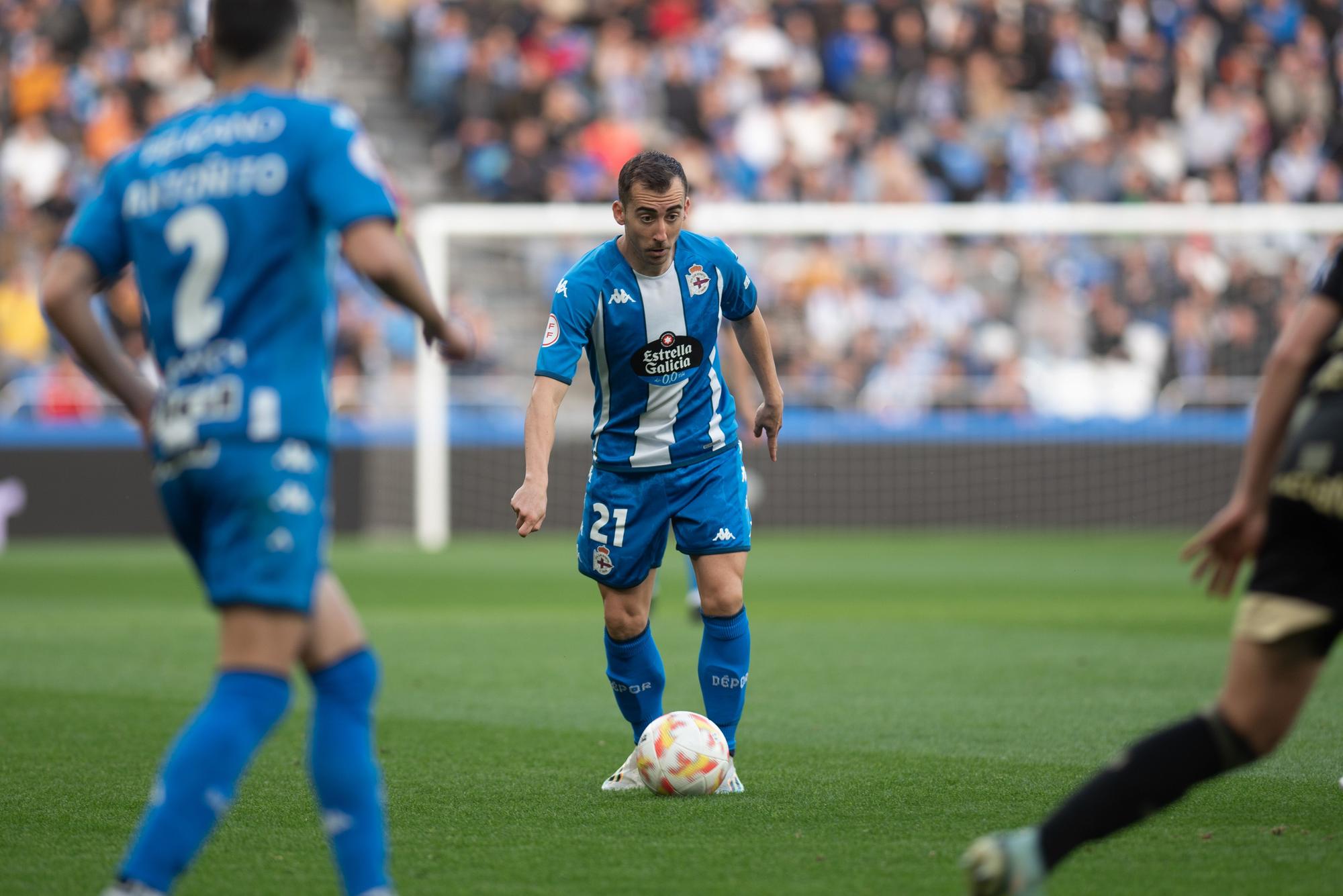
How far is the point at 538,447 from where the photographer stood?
574 centimetres

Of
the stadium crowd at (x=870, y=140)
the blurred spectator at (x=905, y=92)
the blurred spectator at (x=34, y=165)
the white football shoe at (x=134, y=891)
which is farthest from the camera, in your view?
the blurred spectator at (x=905, y=92)

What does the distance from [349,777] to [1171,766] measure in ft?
5.60

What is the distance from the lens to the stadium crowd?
1978cm

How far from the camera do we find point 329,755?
12.0ft

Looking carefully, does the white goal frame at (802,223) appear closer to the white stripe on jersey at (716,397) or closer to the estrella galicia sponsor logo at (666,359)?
the white stripe on jersey at (716,397)

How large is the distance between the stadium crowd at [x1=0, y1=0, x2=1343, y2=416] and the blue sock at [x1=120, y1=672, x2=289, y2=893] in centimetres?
1614

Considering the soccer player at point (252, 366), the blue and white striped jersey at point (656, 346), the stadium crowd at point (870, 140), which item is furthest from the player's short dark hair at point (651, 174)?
the stadium crowd at point (870, 140)

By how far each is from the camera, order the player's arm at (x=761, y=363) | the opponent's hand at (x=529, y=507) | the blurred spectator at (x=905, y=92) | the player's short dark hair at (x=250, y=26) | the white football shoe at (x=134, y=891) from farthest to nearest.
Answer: the blurred spectator at (x=905, y=92), the player's arm at (x=761, y=363), the opponent's hand at (x=529, y=507), the player's short dark hair at (x=250, y=26), the white football shoe at (x=134, y=891)

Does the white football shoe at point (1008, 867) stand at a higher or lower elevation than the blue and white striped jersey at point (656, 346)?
lower

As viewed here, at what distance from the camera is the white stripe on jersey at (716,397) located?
20.6ft

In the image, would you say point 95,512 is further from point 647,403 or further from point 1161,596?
point 647,403

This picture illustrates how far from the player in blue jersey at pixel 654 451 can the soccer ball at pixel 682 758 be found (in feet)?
0.69

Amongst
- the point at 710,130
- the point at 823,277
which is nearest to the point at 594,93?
the point at 710,130

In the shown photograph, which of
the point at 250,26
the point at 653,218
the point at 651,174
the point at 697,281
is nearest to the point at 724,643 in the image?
the point at 697,281
